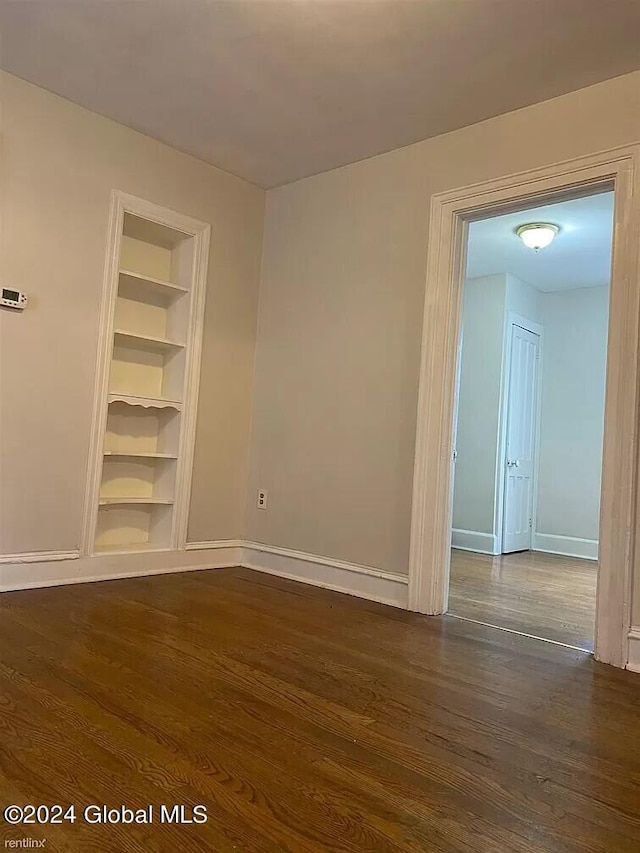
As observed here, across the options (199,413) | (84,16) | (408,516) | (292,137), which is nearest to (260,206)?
(292,137)

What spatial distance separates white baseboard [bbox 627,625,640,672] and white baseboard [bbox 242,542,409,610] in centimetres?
108

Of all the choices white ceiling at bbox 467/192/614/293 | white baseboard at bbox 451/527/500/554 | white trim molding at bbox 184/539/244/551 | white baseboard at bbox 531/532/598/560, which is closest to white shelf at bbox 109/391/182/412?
white trim molding at bbox 184/539/244/551

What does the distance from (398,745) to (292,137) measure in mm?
3069

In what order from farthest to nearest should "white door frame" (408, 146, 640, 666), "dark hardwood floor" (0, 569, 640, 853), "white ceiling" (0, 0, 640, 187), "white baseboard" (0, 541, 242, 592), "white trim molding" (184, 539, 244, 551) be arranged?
"white trim molding" (184, 539, 244, 551), "white baseboard" (0, 541, 242, 592), "white door frame" (408, 146, 640, 666), "white ceiling" (0, 0, 640, 187), "dark hardwood floor" (0, 569, 640, 853)

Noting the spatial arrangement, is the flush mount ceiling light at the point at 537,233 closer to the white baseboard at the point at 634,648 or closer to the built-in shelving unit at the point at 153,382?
the built-in shelving unit at the point at 153,382

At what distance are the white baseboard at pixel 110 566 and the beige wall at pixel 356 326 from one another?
279mm

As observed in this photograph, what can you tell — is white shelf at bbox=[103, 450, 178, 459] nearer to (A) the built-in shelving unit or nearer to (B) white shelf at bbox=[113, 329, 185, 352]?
(A) the built-in shelving unit

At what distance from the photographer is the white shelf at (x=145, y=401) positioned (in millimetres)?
3607

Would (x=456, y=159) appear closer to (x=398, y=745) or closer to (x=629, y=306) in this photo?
(x=629, y=306)

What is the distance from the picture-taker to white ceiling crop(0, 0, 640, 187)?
8.15 feet

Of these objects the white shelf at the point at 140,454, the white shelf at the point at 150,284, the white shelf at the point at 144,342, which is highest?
the white shelf at the point at 150,284

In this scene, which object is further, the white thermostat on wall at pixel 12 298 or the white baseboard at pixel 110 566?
the white baseboard at pixel 110 566

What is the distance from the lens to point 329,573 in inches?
145

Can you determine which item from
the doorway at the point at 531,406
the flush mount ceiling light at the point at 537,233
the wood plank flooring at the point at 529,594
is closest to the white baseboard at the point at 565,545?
the doorway at the point at 531,406
